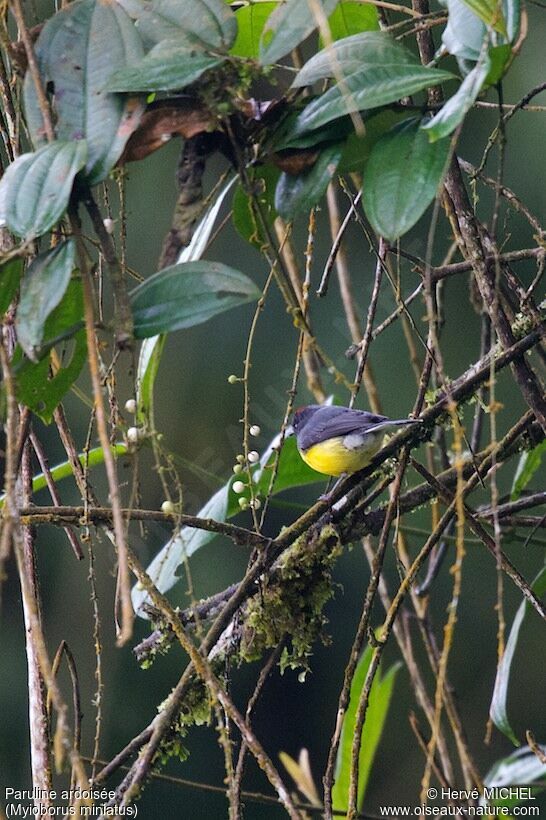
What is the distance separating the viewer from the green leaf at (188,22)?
59.7 inches

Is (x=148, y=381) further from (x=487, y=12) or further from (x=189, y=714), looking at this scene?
(x=487, y=12)

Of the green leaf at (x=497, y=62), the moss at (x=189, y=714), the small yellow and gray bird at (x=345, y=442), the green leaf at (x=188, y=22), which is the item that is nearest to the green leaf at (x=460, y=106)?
the green leaf at (x=497, y=62)

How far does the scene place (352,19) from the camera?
1.90m

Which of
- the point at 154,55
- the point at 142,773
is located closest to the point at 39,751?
the point at 142,773

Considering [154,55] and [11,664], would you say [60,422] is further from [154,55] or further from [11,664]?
[11,664]

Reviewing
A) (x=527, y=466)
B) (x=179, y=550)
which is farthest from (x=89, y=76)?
(x=527, y=466)

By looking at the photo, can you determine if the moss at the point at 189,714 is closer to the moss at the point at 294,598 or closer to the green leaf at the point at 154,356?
the moss at the point at 294,598

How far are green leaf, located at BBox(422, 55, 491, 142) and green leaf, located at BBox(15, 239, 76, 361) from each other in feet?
1.76

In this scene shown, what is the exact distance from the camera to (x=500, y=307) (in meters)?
2.04

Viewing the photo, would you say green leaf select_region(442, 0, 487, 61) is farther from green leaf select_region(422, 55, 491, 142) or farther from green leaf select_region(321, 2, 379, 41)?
green leaf select_region(321, 2, 379, 41)

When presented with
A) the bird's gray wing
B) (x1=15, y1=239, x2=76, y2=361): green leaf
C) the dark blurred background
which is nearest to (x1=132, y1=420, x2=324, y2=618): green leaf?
the bird's gray wing

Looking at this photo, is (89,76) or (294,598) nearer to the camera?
(89,76)

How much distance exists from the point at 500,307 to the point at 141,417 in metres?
0.82

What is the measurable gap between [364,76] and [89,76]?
426 millimetres
